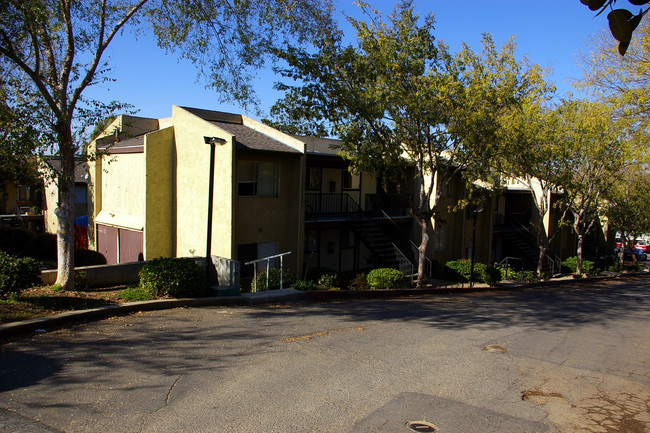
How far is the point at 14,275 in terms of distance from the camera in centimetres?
970

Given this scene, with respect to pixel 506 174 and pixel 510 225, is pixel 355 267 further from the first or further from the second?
pixel 510 225

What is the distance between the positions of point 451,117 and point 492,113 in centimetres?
181


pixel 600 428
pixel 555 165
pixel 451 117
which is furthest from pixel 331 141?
pixel 600 428

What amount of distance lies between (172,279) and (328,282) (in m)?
7.13

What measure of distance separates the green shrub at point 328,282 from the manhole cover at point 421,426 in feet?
35.9

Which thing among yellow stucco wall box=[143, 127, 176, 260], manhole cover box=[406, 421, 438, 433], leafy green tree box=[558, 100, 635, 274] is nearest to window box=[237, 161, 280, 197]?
yellow stucco wall box=[143, 127, 176, 260]

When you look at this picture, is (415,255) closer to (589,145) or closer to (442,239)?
(442,239)

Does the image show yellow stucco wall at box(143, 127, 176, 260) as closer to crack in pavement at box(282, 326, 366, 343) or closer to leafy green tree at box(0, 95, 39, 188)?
leafy green tree at box(0, 95, 39, 188)

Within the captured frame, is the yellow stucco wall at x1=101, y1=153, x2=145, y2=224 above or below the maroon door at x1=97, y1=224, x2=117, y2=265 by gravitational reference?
above

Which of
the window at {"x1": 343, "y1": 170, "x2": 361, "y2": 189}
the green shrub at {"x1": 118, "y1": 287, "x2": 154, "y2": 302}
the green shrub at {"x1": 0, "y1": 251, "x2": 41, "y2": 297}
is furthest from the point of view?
the window at {"x1": 343, "y1": 170, "x2": 361, "y2": 189}

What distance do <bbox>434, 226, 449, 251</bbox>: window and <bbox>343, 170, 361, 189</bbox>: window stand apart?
619cm

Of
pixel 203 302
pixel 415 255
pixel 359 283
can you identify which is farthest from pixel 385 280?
pixel 203 302

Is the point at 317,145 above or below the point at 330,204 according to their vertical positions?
above

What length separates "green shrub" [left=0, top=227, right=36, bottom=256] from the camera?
18.4 m
